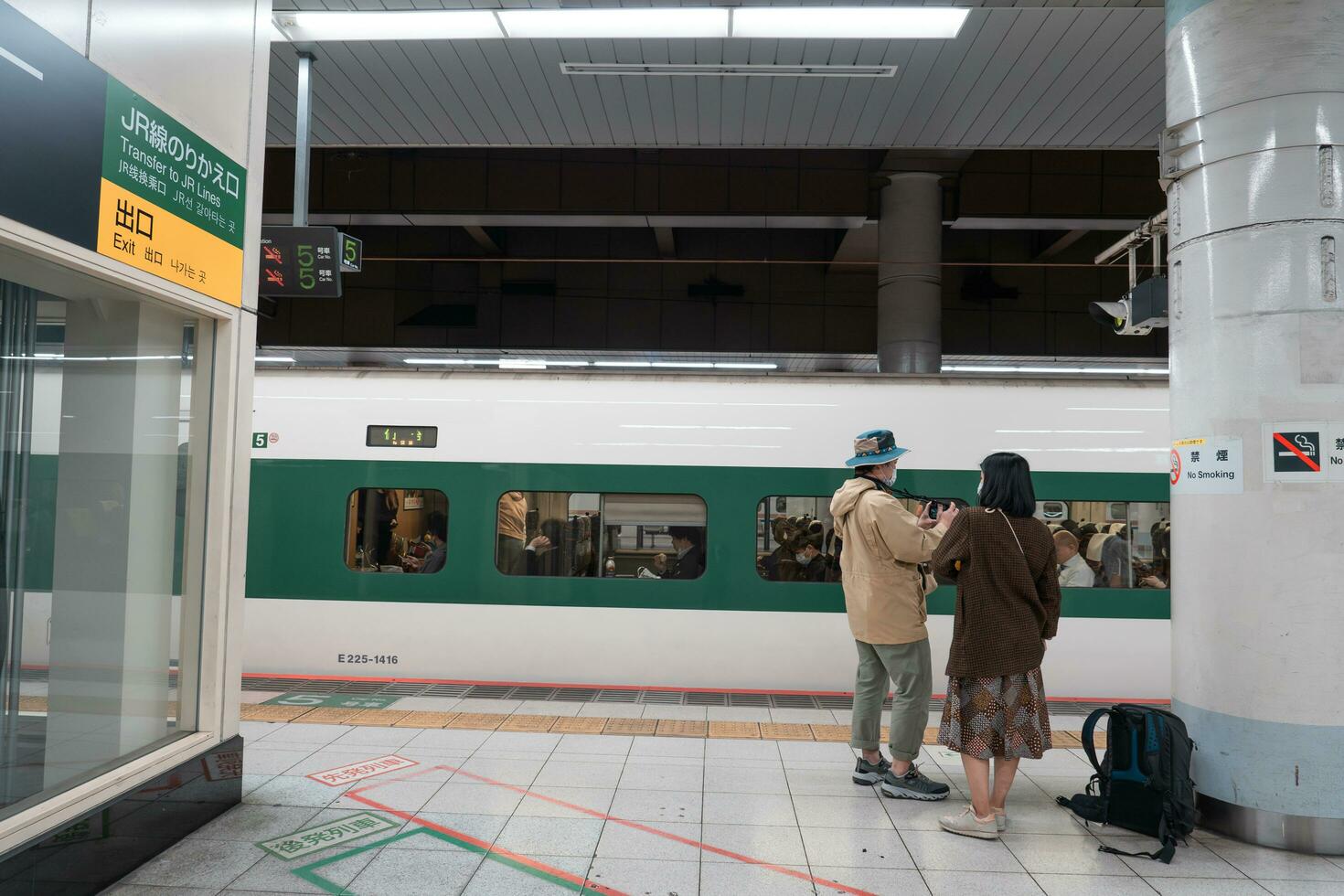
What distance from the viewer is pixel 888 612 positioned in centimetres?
434

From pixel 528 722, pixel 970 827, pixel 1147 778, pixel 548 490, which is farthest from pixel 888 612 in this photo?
pixel 548 490

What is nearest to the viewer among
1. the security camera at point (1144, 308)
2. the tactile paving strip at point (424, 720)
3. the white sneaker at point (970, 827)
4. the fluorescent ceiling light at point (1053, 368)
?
the white sneaker at point (970, 827)

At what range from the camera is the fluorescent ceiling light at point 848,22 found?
557 centimetres

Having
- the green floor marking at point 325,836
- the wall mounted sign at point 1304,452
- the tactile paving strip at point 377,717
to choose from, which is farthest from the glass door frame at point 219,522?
the wall mounted sign at point 1304,452

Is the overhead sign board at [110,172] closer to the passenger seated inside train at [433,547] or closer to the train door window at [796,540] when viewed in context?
the passenger seated inside train at [433,547]

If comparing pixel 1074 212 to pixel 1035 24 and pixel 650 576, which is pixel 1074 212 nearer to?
pixel 1035 24

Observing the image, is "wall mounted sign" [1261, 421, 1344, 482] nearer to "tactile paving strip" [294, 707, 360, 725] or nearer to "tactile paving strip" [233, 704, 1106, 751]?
"tactile paving strip" [233, 704, 1106, 751]

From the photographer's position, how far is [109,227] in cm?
321

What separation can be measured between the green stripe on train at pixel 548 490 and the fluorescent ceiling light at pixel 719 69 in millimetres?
2922

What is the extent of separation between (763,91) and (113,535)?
5.51m

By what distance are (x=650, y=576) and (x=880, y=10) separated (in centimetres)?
408

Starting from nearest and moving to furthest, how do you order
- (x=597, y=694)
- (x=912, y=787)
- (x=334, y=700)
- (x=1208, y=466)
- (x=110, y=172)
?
(x=110, y=172) → (x=1208, y=466) → (x=912, y=787) → (x=334, y=700) → (x=597, y=694)

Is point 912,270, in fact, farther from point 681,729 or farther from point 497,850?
point 497,850

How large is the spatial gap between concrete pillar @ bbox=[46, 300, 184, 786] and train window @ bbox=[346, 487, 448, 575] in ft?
9.10
